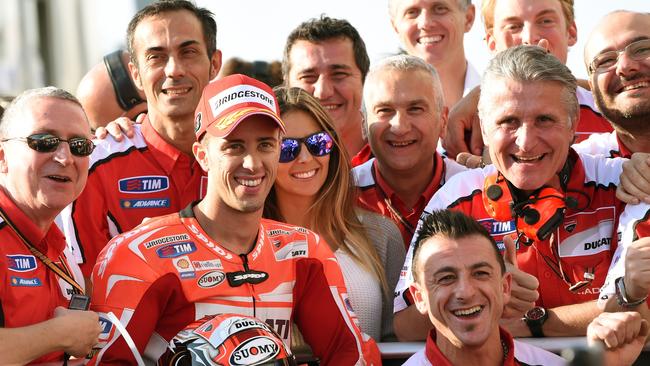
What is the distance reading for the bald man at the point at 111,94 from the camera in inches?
312

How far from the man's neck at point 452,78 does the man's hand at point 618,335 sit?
3.32 meters

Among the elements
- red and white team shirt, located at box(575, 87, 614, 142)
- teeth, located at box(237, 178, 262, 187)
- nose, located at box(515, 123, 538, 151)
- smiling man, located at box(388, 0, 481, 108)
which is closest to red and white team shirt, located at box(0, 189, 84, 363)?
teeth, located at box(237, 178, 262, 187)

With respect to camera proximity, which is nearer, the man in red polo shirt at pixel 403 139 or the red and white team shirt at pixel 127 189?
the red and white team shirt at pixel 127 189

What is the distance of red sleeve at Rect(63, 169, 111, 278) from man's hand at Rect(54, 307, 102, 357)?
1369 mm

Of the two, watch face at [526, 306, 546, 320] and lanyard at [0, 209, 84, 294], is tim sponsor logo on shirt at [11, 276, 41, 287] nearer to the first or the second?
lanyard at [0, 209, 84, 294]

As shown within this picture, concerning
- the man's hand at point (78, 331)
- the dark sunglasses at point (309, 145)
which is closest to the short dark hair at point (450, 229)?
the dark sunglasses at point (309, 145)

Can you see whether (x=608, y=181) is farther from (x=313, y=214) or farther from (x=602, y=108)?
(x=313, y=214)

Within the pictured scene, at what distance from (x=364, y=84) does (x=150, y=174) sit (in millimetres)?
1378

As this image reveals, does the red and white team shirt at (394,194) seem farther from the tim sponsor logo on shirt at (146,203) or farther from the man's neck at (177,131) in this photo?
the tim sponsor logo on shirt at (146,203)

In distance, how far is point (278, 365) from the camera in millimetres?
4883

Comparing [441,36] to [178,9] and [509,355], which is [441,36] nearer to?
[178,9]

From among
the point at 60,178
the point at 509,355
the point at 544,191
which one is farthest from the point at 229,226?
the point at 544,191

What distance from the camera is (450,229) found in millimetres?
5602

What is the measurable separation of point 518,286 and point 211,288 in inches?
54.6
